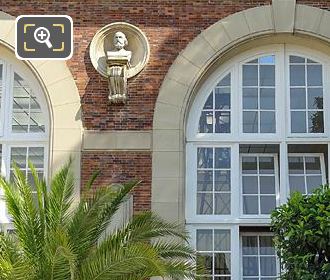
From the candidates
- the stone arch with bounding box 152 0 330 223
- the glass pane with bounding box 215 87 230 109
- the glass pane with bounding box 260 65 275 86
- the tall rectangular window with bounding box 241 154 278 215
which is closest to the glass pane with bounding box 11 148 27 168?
the stone arch with bounding box 152 0 330 223

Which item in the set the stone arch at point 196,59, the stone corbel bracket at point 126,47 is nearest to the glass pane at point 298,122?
the stone arch at point 196,59

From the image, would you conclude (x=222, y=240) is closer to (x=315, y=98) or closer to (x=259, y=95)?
(x=259, y=95)

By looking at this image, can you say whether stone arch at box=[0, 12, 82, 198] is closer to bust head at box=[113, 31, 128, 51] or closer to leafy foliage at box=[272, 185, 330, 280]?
bust head at box=[113, 31, 128, 51]

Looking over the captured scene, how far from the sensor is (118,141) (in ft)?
52.3

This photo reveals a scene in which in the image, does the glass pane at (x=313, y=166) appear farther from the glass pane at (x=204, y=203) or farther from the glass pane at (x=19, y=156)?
the glass pane at (x=19, y=156)

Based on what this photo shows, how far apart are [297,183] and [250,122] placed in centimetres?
164

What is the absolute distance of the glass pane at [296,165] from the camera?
54.1ft

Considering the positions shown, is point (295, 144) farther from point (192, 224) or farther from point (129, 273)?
point (129, 273)

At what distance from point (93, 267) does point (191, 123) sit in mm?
5587

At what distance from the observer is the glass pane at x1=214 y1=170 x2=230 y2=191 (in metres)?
16.3

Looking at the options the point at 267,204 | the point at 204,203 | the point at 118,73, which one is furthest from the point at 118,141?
the point at 267,204

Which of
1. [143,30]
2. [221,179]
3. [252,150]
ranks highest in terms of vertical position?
[143,30]

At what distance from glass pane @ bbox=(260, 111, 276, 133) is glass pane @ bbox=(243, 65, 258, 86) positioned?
0.70m

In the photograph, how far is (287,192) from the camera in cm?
1623
